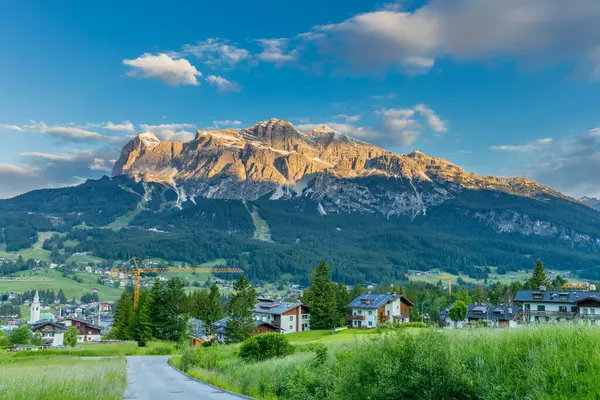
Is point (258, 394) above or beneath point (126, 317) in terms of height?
above

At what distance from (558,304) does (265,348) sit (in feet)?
202

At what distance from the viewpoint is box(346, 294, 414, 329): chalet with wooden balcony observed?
90625 mm

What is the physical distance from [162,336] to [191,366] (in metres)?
47.9

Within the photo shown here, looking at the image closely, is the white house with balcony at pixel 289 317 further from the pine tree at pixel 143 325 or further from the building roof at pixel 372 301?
the pine tree at pixel 143 325

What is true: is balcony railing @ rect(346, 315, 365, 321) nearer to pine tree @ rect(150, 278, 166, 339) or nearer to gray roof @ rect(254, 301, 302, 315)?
gray roof @ rect(254, 301, 302, 315)

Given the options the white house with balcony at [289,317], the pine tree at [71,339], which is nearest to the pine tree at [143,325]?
the pine tree at [71,339]

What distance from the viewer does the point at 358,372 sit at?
15.0 m

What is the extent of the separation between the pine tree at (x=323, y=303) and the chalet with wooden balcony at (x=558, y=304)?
32.1 metres

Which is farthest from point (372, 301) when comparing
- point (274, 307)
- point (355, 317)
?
point (274, 307)

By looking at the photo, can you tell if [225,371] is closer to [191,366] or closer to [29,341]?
[191,366]

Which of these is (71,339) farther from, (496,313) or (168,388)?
(496,313)

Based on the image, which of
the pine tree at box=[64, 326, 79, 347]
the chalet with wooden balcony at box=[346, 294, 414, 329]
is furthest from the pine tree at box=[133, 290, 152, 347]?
the chalet with wooden balcony at box=[346, 294, 414, 329]

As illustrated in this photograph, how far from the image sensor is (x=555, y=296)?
3199 inches

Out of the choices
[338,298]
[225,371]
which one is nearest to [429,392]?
[225,371]
